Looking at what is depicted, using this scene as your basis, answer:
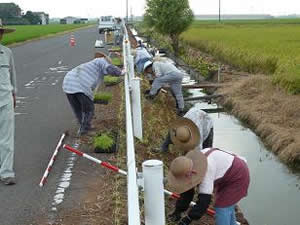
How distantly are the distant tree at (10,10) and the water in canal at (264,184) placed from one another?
360 feet

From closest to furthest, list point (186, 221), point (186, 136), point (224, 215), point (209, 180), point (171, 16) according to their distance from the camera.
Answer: point (209, 180) < point (186, 221) < point (224, 215) < point (186, 136) < point (171, 16)

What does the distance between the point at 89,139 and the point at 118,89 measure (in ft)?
17.6

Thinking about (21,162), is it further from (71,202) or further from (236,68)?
(236,68)

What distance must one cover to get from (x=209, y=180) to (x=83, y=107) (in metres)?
3.90

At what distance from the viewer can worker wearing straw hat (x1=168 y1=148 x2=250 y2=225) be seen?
3996 millimetres

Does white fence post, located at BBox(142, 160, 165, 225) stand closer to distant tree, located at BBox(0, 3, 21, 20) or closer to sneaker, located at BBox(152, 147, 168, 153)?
sneaker, located at BBox(152, 147, 168, 153)

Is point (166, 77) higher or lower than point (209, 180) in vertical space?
higher

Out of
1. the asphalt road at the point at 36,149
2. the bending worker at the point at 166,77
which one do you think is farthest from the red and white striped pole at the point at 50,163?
the bending worker at the point at 166,77

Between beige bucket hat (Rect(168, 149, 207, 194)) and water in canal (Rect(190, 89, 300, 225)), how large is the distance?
277 centimetres

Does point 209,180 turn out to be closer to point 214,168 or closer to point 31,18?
point 214,168

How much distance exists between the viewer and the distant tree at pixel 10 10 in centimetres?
11385

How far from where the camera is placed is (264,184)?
792cm

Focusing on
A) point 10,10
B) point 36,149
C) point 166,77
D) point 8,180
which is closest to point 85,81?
point 36,149

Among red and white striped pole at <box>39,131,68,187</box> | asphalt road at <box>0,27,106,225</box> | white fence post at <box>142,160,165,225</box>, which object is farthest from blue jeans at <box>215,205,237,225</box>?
red and white striped pole at <box>39,131,68,187</box>
